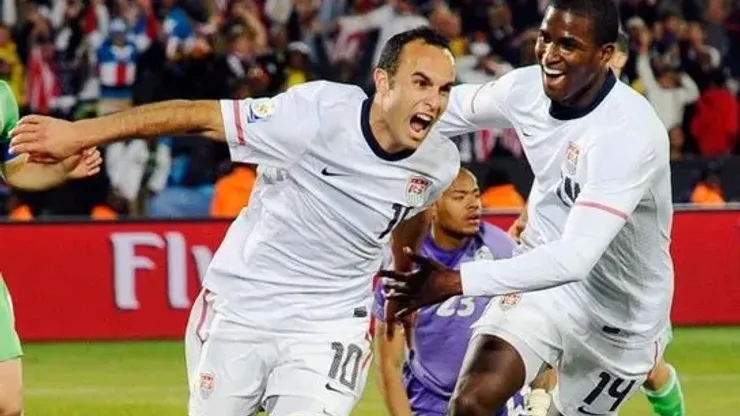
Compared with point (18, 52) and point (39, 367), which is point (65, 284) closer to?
point (39, 367)

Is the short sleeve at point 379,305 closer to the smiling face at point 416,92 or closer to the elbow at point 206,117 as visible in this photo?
the smiling face at point 416,92

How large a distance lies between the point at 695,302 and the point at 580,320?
7594 mm

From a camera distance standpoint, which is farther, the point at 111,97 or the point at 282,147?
the point at 111,97

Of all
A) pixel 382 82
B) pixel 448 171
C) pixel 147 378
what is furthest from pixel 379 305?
pixel 147 378

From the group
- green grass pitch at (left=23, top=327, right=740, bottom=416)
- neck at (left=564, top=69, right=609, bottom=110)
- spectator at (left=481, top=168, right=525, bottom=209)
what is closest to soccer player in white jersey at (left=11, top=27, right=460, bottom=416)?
neck at (left=564, top=69, right=609, bottom=110)

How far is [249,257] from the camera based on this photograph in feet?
22.9

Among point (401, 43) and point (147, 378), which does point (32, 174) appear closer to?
point (401, 43)

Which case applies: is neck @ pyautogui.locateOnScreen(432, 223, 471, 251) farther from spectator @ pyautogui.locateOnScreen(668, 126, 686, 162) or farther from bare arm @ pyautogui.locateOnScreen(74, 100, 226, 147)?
spectator @ pyautogui.locateOnScreen(668, 126, 686, 162)

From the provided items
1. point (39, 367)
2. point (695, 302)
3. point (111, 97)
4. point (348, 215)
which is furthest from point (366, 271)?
point (111, 97)

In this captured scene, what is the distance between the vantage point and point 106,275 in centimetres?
1427

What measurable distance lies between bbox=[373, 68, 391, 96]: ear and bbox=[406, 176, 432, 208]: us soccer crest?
1.17 feet

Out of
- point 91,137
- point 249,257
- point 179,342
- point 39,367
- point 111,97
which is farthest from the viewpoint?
point 111,97

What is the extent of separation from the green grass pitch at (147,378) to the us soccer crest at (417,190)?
15.5ft

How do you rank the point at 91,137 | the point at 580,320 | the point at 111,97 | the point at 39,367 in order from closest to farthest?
the point at 91,137, the point at 580,320, the point at 39,367, the point at 111,97
